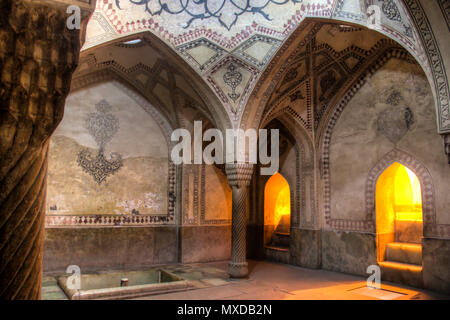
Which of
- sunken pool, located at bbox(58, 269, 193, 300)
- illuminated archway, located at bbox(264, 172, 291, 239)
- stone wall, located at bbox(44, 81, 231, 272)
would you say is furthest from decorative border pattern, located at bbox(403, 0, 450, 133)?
stone wall, located at bbox(44, 81, 231, 272)

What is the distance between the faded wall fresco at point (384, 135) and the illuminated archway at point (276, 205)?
2359 millimetres

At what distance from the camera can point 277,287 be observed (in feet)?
20.7

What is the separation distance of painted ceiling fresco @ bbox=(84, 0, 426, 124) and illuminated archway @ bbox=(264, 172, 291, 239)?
11.7ft

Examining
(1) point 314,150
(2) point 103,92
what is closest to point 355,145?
(1) point 314,150

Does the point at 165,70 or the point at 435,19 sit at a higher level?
the point at 165,70

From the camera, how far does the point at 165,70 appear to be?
7840 mm

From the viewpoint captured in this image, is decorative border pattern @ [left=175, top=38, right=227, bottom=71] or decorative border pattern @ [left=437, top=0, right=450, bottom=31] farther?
decorative border pattern @ [left=175, top=38, right=227, bottom=71]

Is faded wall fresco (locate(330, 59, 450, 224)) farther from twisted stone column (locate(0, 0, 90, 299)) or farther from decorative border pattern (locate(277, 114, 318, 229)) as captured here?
twisted stone column (locate(0, 0, 90, 299))

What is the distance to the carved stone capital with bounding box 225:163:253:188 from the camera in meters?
7.23

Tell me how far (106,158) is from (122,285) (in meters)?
2.79

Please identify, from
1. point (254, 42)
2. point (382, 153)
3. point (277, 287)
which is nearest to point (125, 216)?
point (277, 287)

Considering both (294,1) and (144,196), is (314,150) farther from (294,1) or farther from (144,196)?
(144,196)

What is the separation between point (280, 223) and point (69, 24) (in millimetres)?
9865

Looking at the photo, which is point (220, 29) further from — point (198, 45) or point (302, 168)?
point (302, 168)
